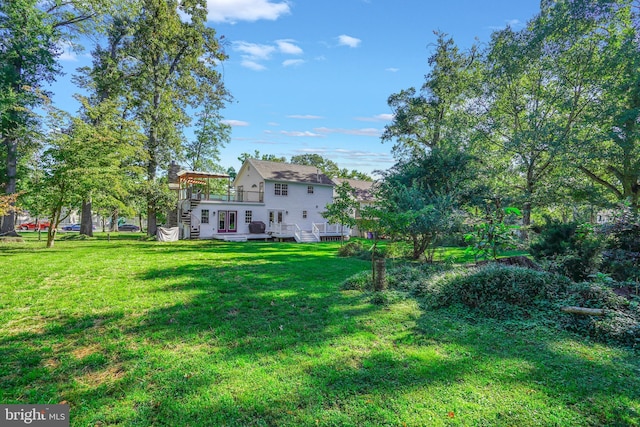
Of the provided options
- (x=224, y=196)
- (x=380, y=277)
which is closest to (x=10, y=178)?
(x=224, y=196)

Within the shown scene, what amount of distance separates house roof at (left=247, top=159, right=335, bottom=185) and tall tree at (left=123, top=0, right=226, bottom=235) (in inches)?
260

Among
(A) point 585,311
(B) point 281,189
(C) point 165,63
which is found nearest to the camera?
(A) point 585,311

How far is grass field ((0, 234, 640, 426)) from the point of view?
2.75m

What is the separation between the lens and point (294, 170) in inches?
1071

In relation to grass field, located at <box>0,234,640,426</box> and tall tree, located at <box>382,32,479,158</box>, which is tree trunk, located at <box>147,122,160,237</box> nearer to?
grass field, located at <box>0,234,640,426</box>

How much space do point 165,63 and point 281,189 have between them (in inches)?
500

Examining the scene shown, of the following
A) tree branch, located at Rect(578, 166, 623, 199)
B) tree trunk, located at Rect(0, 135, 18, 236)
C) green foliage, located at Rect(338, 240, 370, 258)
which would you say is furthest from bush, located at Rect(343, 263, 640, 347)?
tree trunk, located at Rect(0, 135, 18, 236)

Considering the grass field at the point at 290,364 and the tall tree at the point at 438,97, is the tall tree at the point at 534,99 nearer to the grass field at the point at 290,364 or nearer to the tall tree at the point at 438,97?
the tall tree at the point at 438,97

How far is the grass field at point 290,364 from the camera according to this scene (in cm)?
275

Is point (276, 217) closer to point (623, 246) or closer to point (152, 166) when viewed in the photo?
point (152, 166)

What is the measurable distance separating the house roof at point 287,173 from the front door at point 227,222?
3936mm

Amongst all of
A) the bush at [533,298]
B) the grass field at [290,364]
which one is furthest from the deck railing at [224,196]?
the bush at [533,298]

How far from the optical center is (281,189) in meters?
25.1

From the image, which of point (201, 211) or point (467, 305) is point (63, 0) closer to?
point (201, 211)
